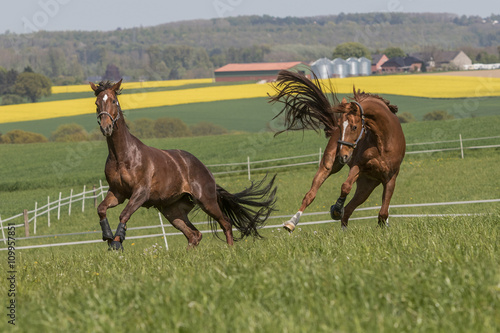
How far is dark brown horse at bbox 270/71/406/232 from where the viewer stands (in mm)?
8508

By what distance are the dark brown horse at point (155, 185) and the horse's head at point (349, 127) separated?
8.84 ft

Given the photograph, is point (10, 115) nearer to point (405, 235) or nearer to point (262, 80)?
point (262, 80)

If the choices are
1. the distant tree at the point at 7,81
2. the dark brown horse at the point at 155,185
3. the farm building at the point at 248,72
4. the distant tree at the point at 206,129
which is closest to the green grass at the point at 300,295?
the dark brown horse at the point at 155,185

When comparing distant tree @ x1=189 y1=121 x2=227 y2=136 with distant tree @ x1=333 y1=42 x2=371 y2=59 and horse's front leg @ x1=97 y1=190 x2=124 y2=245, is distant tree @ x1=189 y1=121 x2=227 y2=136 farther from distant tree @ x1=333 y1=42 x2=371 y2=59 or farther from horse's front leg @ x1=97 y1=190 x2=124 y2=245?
A: distant tree @ x1=333 y1=42 x2=371 y2=59

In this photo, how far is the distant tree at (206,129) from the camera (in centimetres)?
5817

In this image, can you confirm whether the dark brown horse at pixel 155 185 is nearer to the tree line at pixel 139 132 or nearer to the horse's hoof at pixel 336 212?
the horse's hoof at pixel 336 212

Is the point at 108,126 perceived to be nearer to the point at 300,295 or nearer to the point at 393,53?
the point at 300,295

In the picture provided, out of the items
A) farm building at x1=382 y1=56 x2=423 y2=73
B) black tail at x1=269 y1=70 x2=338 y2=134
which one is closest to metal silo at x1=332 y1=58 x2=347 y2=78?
farm building at x1=382 y1=56 x2=423 y2=73

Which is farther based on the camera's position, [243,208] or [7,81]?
[7,81]

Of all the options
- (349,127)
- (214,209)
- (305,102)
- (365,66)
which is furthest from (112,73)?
(349,127)

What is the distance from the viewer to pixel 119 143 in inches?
349

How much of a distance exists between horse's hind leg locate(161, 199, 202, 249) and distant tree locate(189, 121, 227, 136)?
47.6 meters

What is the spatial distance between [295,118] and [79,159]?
35188 millimetres

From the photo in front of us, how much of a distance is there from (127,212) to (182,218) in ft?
6.37
